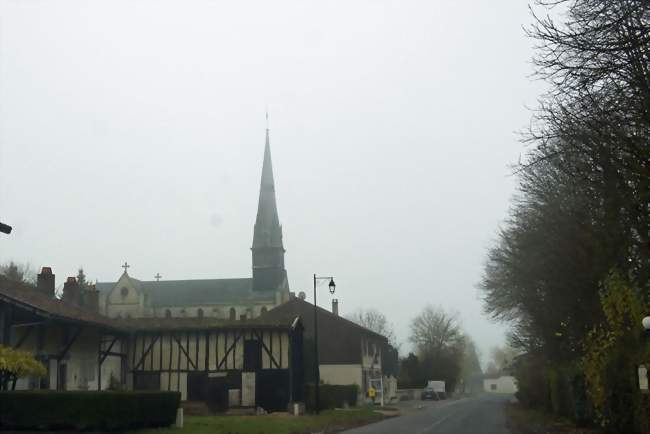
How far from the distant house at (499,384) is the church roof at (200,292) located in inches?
2443

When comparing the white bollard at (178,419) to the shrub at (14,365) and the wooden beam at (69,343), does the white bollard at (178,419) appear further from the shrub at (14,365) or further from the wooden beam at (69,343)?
the wooden beam at (69,343)

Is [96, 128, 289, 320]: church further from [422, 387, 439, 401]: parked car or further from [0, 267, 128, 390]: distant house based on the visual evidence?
[0, 267, 128, 390]: distant house

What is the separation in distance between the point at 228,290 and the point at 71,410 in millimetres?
81923

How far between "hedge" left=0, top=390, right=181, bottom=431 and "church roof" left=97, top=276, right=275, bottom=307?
2951 inches

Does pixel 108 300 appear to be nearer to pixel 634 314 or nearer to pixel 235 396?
pixel 235 396

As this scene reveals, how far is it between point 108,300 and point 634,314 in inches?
3236

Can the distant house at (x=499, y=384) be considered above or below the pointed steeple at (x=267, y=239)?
below

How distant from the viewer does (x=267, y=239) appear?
302 feet

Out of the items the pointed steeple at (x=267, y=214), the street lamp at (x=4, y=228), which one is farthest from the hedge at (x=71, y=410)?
the pointed steeple at (x=267, y=214)

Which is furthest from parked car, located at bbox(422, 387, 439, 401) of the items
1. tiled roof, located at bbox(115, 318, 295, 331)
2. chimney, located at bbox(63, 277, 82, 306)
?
chimney, located at bbox(63, 277, 82, 306)

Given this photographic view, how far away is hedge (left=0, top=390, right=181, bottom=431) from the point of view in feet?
62.8

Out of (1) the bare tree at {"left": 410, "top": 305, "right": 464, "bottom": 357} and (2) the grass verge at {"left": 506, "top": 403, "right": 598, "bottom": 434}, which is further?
(1) the bare tree at {"left": 410, "top": 305, "right": 464, "bottom": 357}

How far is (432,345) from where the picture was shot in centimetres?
9500

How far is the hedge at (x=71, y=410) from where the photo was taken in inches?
754
